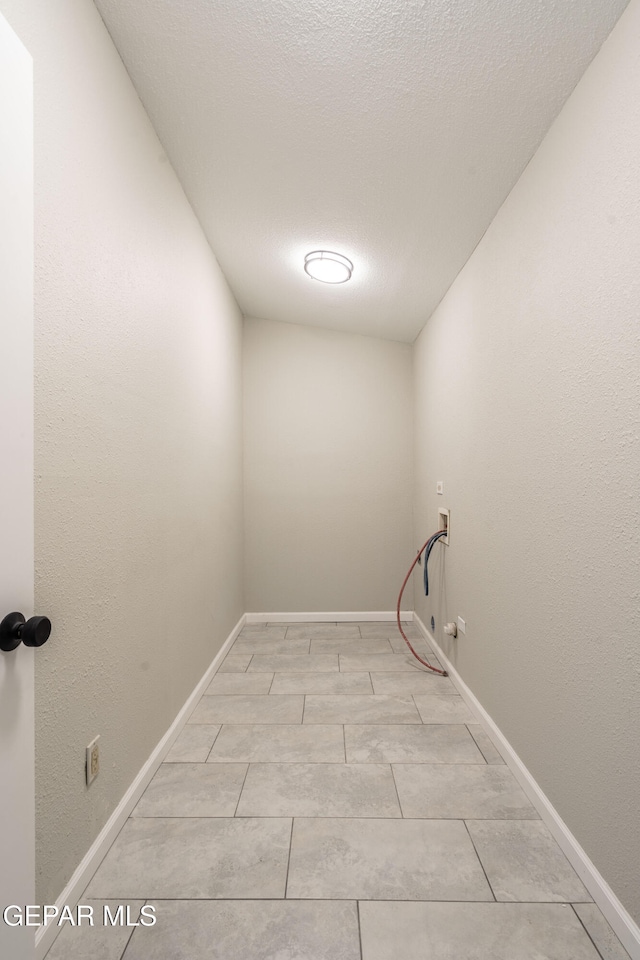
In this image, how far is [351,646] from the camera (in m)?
3.34

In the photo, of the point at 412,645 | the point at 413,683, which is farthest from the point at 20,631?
the point at 412,645

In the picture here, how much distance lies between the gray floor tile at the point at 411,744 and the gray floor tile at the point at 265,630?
57.3 inches

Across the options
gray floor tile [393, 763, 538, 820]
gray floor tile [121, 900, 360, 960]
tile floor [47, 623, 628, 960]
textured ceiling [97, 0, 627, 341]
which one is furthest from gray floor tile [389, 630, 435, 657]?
textured ceiling [97, 0, 627, 341]

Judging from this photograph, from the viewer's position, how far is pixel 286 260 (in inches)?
109

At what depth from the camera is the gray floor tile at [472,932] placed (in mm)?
Result: 1120

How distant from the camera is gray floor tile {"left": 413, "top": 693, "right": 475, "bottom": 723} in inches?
89.6

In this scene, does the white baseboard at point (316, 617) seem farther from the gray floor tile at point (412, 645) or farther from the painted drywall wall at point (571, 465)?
the painted drywall wall at point (571, 465)

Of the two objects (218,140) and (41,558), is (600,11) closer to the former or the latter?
(218,140)

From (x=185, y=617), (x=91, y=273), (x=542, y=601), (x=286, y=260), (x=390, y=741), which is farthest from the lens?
(x=286, y=260)

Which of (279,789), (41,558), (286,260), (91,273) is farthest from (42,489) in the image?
(286,260)

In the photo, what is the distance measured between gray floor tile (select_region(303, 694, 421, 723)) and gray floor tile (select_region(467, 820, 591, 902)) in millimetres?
745

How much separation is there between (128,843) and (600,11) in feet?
9.41

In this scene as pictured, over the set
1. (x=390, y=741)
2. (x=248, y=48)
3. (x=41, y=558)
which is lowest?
(x=390, y=741)

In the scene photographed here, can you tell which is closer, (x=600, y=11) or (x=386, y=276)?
(x=600, y=11)
